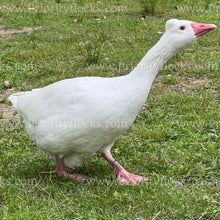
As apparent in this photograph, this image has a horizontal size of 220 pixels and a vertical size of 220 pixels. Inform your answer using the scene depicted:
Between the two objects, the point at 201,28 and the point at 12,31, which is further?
the point at 12,31

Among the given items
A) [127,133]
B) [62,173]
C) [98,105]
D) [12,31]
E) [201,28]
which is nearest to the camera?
[98,105]

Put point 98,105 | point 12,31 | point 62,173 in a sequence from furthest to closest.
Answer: point 12,31
point 62,173
point 98,105

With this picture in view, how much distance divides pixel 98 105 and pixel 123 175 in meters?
0.89

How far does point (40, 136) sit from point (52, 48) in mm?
4259

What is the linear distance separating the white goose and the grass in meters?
0.36

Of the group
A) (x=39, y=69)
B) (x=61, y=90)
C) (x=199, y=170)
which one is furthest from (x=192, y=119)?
(x=39, y=69)

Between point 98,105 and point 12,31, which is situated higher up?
point 98,105

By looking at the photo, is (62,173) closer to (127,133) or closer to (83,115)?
(83,115)

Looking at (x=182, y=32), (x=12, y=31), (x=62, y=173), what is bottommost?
(x=62, y=173)

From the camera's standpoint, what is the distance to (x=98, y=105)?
10.7ft

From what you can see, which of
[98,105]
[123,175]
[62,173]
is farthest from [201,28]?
[62,173]

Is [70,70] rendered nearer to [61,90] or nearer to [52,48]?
[52,48]

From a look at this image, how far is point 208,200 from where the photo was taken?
3277 millimetres

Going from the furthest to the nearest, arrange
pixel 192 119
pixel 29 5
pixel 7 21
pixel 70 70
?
pixel 29 5 < pixel 7 21 < pixel 70 70 < pixel 192 119
